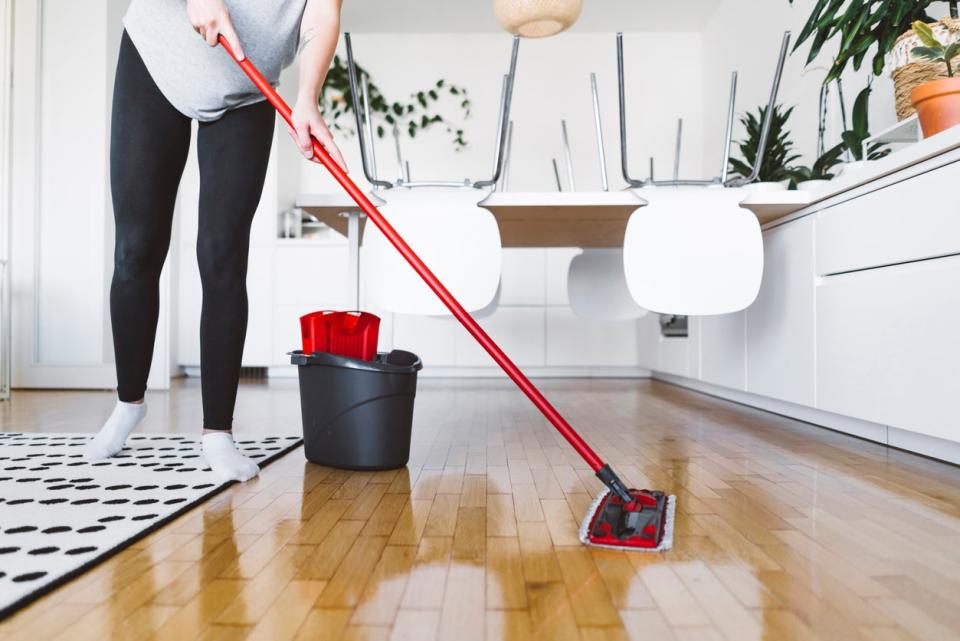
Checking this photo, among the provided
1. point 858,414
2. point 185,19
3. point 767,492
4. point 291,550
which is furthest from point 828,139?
point 291,550

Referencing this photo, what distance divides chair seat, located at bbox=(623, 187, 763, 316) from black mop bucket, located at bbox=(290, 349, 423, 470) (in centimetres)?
68

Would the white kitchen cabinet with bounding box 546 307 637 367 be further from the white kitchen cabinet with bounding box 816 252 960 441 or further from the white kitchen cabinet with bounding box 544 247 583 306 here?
the white kitchen cabinet with bounding box 816 252 960 441

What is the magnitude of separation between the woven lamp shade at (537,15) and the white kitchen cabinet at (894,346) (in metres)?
1.61

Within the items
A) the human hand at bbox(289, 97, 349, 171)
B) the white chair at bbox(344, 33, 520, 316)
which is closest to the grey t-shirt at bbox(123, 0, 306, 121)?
the human hand at bbox(289, 97, 349, 171)

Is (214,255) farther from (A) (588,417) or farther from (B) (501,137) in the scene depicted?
(A) (588,417)

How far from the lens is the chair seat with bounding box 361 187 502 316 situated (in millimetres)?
1688

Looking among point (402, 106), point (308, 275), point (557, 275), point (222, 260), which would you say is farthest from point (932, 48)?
point (402, 106)

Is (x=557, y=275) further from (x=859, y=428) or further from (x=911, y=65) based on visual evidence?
(x=911, y=65)

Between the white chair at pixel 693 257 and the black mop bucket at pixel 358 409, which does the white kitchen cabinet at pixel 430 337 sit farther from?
the black mop bucket at pixel 358 409

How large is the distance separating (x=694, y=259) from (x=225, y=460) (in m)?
1.16

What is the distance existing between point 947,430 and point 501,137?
3.73 feet

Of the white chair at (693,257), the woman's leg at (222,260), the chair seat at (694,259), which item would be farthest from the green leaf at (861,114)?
the woman's leg at (222,260)

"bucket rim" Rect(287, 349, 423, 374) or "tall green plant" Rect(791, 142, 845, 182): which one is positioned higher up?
"tall green plant" Rect(791, 142, 845, 182)

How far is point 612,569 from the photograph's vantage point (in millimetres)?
796
